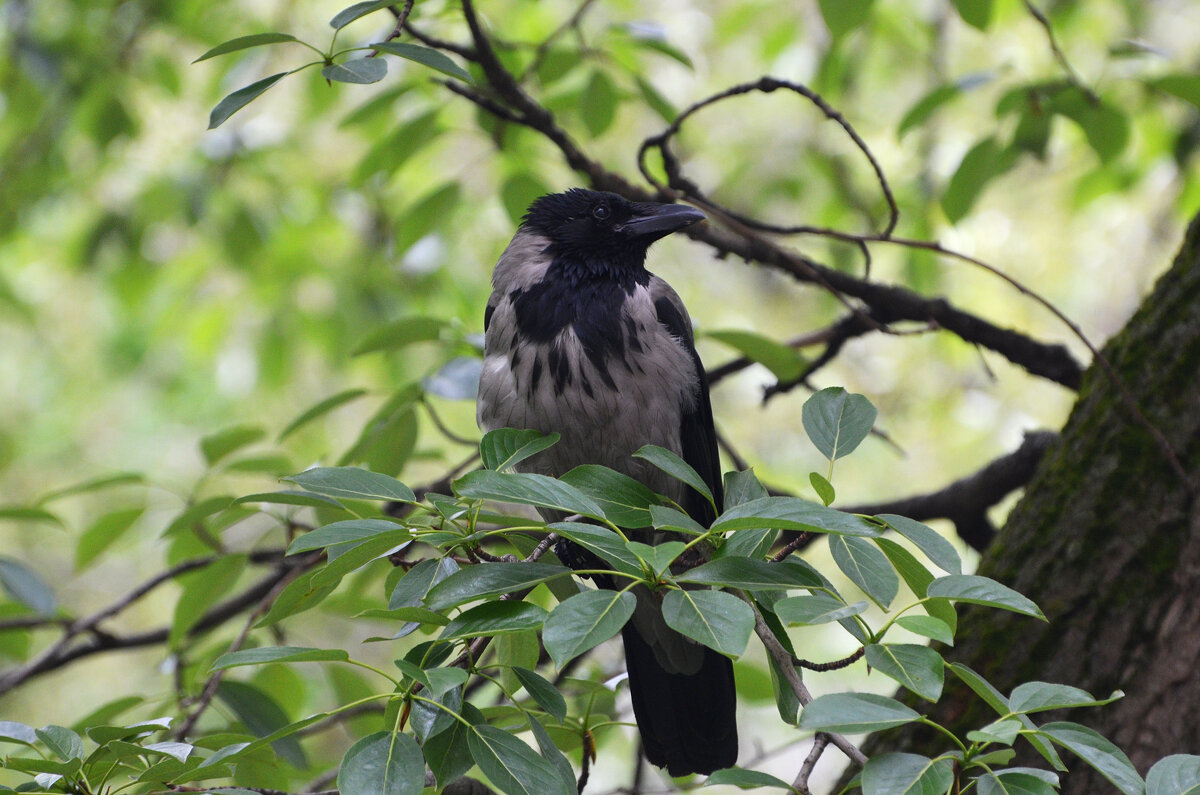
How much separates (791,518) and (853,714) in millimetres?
228

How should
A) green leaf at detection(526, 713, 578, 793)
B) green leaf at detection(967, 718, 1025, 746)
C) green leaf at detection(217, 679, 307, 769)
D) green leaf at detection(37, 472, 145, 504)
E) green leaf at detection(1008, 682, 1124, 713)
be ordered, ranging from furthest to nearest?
green leaf at detection(37, 472, 145, 504)
green leaf at detection(217, 679, 307, 769)
green leaf at detection(526, 713, 578, 793)
green leaf at detection(1008, 682, 1124, 713)
green leaf at detection(967, 718, 1025, 746)

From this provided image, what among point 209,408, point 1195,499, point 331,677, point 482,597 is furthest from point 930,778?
point 209,408

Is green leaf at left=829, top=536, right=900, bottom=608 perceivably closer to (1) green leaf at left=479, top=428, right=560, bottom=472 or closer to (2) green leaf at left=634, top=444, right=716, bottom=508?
(2) green leaf at left=634, top=444, right=716, bottom=508

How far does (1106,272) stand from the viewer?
25.2ft

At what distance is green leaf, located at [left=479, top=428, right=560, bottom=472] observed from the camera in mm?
1536

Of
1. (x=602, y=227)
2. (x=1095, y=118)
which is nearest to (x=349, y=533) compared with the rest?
(x=602, y=227)

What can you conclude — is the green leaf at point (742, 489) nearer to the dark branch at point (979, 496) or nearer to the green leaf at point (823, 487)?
the green leaf at point (823, 487)

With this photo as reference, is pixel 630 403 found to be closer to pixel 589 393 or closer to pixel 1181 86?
pixel 589 393

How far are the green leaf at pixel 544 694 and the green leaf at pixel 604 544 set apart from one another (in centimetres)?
26

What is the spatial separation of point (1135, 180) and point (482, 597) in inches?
162

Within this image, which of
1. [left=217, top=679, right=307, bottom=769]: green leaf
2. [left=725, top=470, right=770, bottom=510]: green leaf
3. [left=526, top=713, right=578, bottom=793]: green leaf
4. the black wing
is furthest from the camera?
the black wing

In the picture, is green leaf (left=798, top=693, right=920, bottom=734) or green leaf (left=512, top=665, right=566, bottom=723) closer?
green leaf (left=798, top=693, right=920, bottom=734)

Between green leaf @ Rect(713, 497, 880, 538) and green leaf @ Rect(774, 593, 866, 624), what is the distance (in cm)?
9

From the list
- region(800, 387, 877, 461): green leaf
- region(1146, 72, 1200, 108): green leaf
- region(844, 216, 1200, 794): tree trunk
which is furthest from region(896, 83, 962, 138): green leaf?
region(800, 387, 877, 461): green leaf
